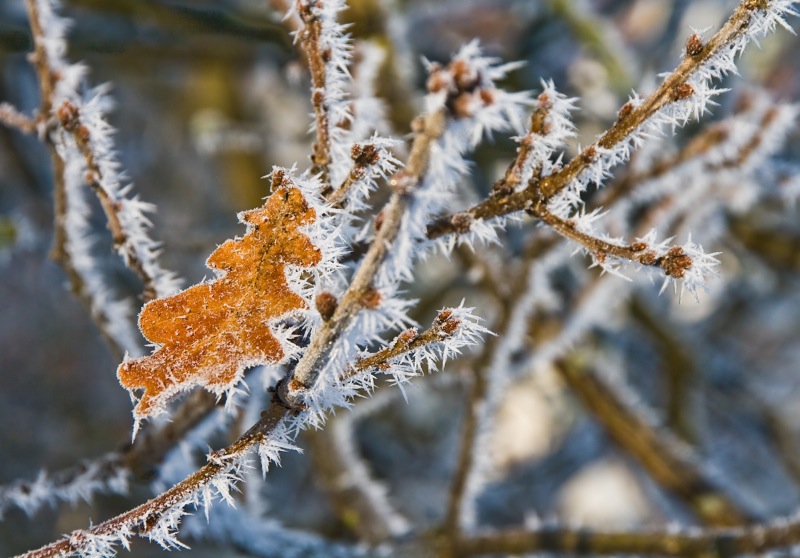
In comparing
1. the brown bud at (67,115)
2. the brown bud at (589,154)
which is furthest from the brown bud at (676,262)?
the brown bud at (67,115)

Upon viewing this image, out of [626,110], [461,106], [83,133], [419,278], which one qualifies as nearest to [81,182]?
[83,133]

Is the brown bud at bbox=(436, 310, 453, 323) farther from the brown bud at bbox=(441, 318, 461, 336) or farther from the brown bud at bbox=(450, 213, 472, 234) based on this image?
the brown bud at bbox=(450, 213, 472, 234)

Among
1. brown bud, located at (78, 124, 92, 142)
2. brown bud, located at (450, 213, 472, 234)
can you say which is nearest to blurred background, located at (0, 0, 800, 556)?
brown bud, located at (78, 124, 92, 142)

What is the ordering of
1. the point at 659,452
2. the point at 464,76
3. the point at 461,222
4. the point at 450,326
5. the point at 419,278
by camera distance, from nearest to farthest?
the point at 464,76 < the point at 450,326 < the point at 461,222 < the point at 659,452 < the point at 419,278

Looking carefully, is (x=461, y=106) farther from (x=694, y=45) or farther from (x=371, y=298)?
(x=694, y=45)

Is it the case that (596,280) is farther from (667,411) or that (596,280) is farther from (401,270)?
(401,270)

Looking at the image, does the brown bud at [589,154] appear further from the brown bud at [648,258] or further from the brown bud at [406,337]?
the brown bud at [406,337]
